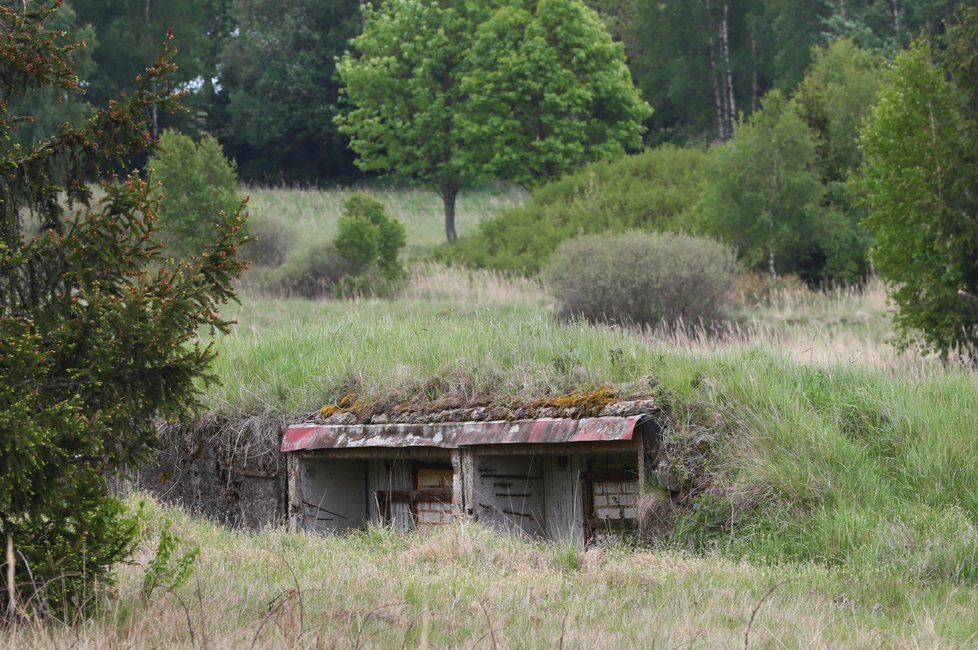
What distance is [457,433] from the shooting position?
1234cm

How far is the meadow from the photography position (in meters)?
6.83

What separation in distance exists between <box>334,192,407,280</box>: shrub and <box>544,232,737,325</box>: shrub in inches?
348

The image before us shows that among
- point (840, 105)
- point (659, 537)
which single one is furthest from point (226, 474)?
point (840, 105)

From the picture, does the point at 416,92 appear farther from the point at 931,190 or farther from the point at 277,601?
the point at 277,601

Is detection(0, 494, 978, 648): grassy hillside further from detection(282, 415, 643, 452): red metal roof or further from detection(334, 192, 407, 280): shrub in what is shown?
detection(334, 192, 407, 280): shrub

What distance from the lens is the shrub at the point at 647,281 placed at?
908 inches

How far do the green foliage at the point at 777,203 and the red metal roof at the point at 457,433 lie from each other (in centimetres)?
1660

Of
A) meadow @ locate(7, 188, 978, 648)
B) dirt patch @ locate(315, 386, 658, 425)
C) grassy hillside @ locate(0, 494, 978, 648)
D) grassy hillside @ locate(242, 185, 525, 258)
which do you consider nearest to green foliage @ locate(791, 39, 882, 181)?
grassy hillside @ locate(242, 185, 525, 258)

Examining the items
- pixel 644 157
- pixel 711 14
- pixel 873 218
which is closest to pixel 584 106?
pixel 644 157

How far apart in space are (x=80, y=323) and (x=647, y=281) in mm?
17156

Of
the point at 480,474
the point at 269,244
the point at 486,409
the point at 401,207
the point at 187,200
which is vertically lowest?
the point at 480,474

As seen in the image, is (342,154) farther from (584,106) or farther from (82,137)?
(82,137)

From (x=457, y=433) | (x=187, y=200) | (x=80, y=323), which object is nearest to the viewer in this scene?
(x=80, y=323)

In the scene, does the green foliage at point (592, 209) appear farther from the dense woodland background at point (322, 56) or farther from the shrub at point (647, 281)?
the dense woodland background at point (322, 56)
